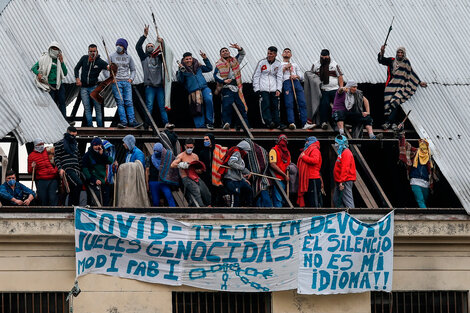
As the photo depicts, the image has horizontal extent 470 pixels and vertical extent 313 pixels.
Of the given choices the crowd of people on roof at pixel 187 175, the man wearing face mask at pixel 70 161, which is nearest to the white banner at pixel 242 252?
the crowd of people on roof at pixel 187 175

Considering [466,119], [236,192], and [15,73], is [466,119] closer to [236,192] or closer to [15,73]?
[236,192]

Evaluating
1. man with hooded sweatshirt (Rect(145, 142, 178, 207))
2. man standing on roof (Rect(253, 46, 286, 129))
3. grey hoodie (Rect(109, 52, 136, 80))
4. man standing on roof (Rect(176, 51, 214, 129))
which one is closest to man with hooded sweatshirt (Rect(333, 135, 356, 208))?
man standing on roof (Rect(253, 46, 286, 129))

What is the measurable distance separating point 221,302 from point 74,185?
4.23 meters

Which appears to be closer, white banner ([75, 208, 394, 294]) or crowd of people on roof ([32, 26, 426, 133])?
white banner ([75, 208, 394, 294])

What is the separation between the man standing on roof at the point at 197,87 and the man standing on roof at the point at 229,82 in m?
0.30

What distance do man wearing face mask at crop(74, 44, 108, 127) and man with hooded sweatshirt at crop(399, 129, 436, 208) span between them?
24.4ft

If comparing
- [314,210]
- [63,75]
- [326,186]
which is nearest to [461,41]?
[326,186]

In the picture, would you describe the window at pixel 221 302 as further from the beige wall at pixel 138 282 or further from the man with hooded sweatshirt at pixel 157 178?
the man with hooded sweatshirt at pixel 157 178

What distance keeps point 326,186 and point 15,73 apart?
8.63 metres

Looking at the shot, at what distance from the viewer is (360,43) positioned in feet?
113

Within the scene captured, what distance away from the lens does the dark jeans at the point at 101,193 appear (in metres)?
28.6

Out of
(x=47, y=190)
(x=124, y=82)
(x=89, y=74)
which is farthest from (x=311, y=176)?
(x=47, y=190)

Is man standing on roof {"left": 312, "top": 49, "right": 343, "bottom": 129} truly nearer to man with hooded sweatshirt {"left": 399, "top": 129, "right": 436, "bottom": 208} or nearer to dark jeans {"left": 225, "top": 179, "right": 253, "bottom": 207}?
man with hooded sweatshirt {"left": 399, "top": 129, "right": 436, "bottom": 208}

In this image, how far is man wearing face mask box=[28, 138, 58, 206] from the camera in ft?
92.8
